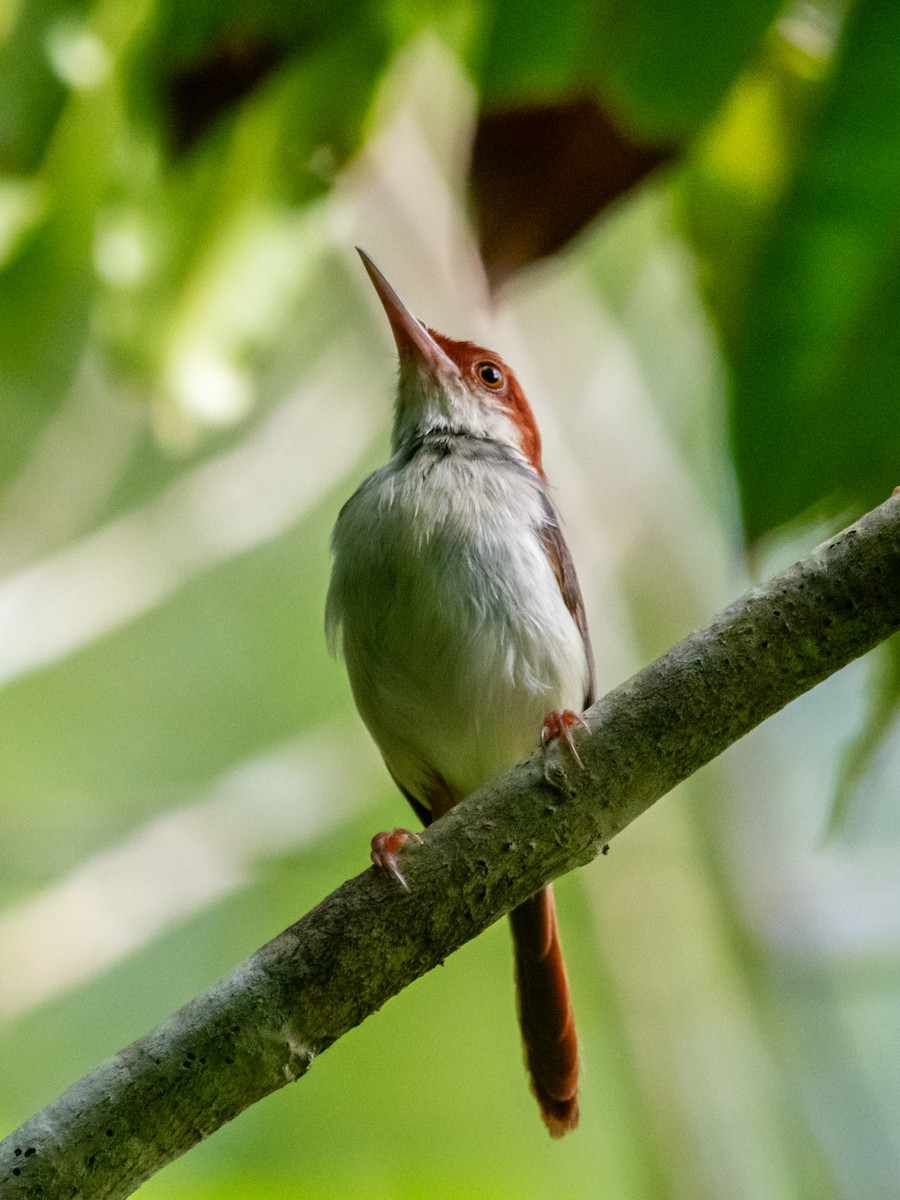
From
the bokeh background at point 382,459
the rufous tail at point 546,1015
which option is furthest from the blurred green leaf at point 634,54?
the rufous tail at point 546,1015

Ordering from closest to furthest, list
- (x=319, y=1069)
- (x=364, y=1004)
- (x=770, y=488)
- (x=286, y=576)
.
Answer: (x=770, y=488) → (x=364, y=1004) → (x=319, y=1069) → (x=286, y=576)

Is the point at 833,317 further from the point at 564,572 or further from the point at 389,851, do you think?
the point at 564,572

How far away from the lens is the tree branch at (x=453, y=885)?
188 centimetres

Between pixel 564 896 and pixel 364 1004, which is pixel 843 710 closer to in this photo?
pixel 564 896

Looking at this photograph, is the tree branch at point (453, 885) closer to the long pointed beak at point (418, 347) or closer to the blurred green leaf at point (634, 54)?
the blurred green leaf at point (634, 54)

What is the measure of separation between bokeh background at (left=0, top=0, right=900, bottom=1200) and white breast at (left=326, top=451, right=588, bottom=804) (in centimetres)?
60

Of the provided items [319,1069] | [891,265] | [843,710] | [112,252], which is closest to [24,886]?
[319,1069]

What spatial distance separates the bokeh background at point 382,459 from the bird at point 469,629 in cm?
55

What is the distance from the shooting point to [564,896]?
6098mm

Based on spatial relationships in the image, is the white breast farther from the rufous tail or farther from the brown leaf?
the brown leaf

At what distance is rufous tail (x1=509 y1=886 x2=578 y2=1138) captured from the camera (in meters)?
3.37

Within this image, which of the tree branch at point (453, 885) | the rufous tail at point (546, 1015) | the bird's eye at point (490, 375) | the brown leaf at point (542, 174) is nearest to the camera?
the brown leaf at point (542, 174)

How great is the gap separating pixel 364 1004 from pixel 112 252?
129 centimetres

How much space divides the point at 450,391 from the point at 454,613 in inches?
37.9
